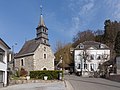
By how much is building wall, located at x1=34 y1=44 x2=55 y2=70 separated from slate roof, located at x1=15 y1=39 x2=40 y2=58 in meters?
1.29

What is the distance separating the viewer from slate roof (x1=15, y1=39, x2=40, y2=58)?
2508 inches

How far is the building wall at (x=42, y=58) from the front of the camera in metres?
61.9

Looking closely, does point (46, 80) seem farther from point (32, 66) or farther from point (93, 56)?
point (93, 56)

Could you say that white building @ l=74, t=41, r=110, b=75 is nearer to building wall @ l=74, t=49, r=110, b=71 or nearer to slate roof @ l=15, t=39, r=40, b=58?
building wall @ l=74, t=49, r=110, b=71

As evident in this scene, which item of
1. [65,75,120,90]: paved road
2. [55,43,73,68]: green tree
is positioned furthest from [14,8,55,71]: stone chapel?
[65,75,120,90]: paved road

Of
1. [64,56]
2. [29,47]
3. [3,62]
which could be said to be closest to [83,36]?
[64,56]

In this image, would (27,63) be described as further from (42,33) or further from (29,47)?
(42,33)

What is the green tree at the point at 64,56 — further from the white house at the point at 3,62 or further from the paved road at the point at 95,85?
the white house at the point at 3,62

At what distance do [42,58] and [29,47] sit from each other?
5.99 meters

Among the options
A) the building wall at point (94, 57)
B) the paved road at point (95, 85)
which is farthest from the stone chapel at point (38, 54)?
the paved road at point (95, 85)

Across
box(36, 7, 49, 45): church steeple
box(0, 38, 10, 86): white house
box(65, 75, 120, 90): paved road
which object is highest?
box(36, 7, 49, 45): church steeple

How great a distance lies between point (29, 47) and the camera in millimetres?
67188

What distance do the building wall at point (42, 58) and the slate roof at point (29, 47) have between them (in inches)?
50.7

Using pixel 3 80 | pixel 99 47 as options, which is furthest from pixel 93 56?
pixel 3 80
